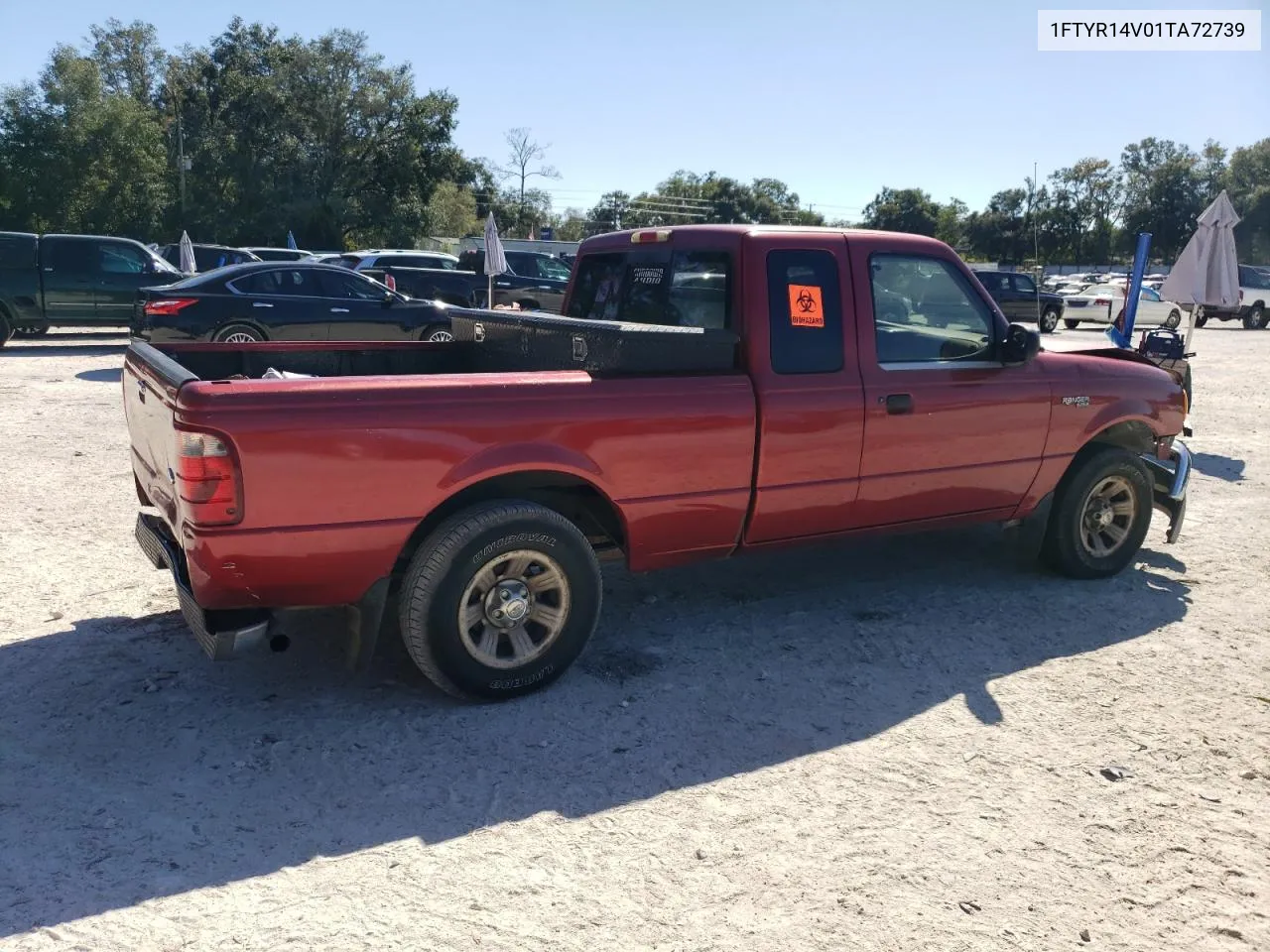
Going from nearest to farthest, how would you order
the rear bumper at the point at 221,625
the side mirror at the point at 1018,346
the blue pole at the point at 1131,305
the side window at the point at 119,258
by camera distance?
the rear bumper at the point at 221,625, the side mirror at the point at 1018,346, the blue pole at the point at 1131,305, the side window at the point at 119,258

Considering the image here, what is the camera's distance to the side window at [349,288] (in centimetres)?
1411

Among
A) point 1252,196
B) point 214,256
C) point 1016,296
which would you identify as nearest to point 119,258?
point 214,256

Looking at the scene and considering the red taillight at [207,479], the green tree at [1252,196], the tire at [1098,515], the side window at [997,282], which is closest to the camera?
the red taillight at [207,479]

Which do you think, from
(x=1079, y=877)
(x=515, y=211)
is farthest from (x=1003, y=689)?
(x=515, y=211)

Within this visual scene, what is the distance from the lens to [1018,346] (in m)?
5.23

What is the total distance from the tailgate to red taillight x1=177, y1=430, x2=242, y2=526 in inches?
5.4

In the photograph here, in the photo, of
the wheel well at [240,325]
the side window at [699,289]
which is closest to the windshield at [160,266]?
the wheel well at [240,325]

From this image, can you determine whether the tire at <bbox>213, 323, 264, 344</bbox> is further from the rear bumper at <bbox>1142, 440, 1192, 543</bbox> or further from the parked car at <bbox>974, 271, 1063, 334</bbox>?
the parked car at <bbox>974, 271, 1063, 334</bbox>

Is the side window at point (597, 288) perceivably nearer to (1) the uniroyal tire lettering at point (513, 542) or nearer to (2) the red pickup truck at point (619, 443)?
(2) the red pickup truck at point (619, 443)

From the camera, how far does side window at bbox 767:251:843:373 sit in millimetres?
4688

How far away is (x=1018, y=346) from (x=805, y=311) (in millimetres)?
1265

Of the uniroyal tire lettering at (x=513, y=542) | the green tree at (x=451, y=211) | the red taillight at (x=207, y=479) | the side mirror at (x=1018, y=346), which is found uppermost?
the green tree at (x=451, y=211)

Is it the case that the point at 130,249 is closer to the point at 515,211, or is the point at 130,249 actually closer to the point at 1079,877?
the point at 1079,877

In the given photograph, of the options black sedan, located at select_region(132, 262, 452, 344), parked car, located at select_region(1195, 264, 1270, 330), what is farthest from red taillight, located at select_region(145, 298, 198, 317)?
parked car, located at select_region(1195, 264, 1270, 330)
